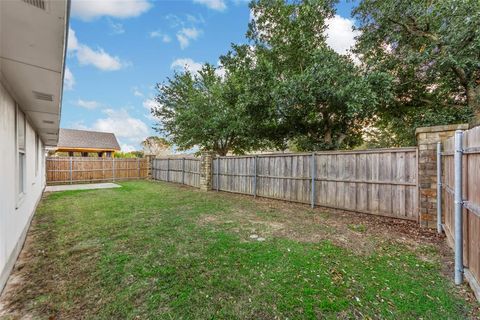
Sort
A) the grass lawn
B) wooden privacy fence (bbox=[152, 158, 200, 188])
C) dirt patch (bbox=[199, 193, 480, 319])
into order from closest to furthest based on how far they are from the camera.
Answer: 1. the grass lawn
2. dirt patch (bbox=[199, 193, 480, 319])
3. wooden privacy fence (bbox=[152, 158, 200, 188])

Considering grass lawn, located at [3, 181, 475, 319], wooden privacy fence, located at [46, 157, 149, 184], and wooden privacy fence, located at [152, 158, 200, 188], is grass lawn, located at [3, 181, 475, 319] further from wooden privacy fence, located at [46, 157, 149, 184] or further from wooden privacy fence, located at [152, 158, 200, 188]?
wooden privacy fence, located at [46, 157, 149, 184]

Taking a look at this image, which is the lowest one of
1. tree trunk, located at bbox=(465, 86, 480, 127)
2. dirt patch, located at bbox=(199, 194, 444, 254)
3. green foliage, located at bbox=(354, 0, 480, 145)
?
dirt patch, located at bbox=(199, 194, 444, 254)

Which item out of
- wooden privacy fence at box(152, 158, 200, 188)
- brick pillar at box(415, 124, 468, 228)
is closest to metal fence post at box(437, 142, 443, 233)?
brick pillar at box(415, 124, 468, 228)

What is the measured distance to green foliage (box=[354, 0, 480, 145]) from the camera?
228 inches

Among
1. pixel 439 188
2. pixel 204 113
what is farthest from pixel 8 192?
pixel 204 113

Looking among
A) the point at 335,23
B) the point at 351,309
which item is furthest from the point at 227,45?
the point at 351,309

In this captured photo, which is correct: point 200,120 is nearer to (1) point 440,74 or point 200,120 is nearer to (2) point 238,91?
(2) point 238,91

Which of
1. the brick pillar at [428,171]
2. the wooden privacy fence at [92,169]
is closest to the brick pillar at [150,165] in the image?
the wooden privacy fence at [92,169]

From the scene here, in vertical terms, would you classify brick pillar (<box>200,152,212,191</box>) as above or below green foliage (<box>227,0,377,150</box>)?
below

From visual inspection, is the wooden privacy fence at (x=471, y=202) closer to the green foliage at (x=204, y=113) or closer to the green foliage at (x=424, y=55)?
the green foliage at (x=424, y=55)

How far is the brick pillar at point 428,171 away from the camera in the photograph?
4.33 metres

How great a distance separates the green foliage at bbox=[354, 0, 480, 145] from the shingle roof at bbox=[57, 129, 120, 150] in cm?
2076

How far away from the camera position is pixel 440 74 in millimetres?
6926

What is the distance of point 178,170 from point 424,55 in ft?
39.4
